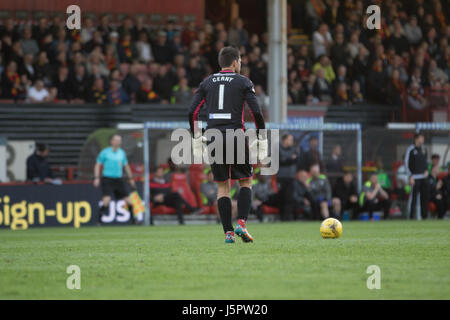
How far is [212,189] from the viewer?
20609mm

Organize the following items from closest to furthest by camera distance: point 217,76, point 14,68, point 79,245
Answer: point 217,76 < point 79,245 < point 14,68

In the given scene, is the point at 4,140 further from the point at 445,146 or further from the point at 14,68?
the point at 445,146

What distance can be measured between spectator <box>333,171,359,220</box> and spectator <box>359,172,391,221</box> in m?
0.18

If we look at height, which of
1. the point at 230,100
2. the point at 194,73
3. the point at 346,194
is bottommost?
the point at 346,194

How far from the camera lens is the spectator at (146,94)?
23.9 metres

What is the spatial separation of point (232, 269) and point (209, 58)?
1799 centimetres

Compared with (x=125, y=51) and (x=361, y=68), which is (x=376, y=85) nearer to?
(x=361, y=68)

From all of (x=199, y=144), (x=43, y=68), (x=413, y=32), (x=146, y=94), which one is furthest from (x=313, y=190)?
(x=413, y=32)

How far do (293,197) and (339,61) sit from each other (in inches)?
308

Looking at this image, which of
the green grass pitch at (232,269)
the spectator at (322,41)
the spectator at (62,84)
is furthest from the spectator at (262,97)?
the green grass pitch at (232,269)

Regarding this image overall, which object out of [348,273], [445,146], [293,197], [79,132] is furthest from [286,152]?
[348,273]

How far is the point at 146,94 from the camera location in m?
23.9

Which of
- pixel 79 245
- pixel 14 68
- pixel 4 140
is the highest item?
pixel 14 68

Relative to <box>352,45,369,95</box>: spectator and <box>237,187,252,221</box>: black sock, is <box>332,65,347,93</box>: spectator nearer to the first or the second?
<box>352,45,369,95</box>: spectator
